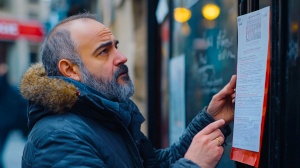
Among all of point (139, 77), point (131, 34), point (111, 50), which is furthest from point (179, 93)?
point (131, 34)

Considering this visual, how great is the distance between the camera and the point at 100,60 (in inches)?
87.5

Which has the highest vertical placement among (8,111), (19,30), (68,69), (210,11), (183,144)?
(19,30)

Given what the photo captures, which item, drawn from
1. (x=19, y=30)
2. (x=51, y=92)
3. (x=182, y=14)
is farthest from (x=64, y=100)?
(x=19, y=30)

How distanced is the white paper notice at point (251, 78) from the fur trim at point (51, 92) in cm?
70

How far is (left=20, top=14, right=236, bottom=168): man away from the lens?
1.87 metres

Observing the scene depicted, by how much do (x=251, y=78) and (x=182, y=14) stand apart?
185 centimetres

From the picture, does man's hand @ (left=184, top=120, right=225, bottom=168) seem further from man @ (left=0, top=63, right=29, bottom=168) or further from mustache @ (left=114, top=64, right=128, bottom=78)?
man @ (left=0, top=63, right=29, bottom=168)

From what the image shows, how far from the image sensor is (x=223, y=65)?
2.82m

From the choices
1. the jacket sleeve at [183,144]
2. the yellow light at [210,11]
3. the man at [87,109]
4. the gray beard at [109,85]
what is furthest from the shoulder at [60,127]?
the yellow light at [210,11]

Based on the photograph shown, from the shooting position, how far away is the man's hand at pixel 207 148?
83.7 inches

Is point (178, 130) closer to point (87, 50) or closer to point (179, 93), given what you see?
point (179, 93)

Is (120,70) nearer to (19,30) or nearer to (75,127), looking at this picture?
(75,127)

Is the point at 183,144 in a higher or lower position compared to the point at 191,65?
lower

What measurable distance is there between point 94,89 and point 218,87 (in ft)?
3.18
